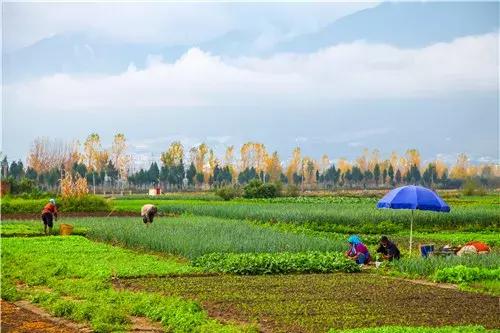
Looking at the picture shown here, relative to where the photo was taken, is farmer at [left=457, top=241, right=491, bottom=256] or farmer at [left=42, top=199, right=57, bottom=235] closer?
farmer at [left=457, top=241, right=491, bottom=256]

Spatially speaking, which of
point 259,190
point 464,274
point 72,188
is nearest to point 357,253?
point 464,274

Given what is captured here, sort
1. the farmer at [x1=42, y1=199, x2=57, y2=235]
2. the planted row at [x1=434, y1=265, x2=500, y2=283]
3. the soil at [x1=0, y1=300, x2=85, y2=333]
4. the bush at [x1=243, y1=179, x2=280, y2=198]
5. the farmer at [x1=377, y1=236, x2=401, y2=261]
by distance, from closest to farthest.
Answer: the soil at [x1=0, y1=300, x2=85, y2=333], the planted row at [x1=434, y1=265, x2=500, y2=283], the farmer at [x1=377, y1=236, x2=401, y2=261], the farmer at [x1=42, y1=199, x2=57, y2=235], the bush at [x1=243, y1=179, x2=280, y2=198]

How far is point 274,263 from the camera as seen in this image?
1802 cm

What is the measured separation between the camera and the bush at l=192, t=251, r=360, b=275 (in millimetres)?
→ 17797

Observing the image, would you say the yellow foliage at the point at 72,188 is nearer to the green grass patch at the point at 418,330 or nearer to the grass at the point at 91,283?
the grass at the point at 91,283

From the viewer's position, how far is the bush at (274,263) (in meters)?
17.8

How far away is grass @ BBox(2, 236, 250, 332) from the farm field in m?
0.03

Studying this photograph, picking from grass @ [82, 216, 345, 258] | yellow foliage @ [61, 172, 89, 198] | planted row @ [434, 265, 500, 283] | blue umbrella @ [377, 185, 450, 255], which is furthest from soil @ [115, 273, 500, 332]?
yellow foliage @ [61, 172, 89, 198]

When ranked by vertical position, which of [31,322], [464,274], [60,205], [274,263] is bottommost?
[31,322]

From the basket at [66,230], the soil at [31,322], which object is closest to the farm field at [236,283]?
the soil at [31,322]

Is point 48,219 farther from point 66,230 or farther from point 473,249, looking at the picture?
point 473,249

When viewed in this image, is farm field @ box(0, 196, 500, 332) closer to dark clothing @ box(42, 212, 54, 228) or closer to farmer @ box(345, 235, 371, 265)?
farmer @ box(345, 235, 371, 265)

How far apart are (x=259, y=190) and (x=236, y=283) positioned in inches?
1995

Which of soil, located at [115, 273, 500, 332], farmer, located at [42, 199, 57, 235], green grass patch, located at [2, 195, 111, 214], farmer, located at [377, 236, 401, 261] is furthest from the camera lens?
green grass patch, located at [2, 195, 111, 214]
